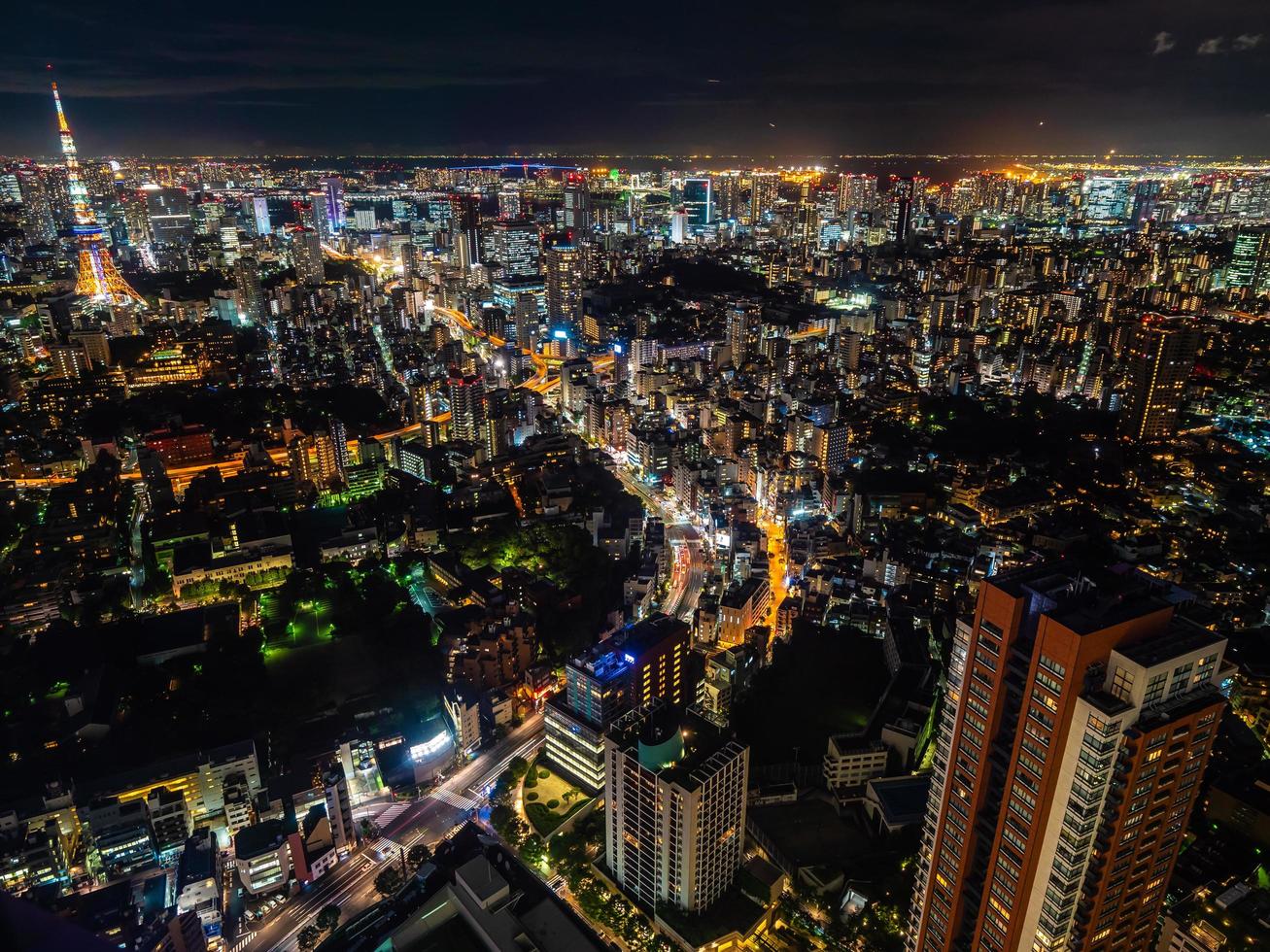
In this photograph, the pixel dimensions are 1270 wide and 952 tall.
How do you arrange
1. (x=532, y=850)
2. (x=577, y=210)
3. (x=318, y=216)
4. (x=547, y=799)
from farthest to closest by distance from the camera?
(x=318, y=216) → (x=577, y=210) → (x=547, y=799) → (x=532, y=850)

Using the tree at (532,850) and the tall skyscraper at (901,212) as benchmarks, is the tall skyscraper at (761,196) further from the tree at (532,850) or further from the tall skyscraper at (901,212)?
the tree at (532,850)

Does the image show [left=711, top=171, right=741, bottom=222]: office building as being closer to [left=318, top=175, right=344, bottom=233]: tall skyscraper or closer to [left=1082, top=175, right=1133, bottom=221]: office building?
[left=1082, top=175, right=1133, bottom=221]: office building

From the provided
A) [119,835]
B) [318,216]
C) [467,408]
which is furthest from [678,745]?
[318,216]

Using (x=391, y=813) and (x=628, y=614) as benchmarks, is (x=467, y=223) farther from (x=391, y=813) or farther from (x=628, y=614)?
(x=391, y=813)

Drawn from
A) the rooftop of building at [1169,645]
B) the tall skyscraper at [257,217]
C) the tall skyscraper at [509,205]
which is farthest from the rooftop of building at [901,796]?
the tall skyscraper at [257,217]

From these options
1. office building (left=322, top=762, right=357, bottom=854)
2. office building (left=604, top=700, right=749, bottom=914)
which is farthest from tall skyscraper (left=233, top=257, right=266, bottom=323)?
office building (left=604, top=700, right=749, bottom=914)

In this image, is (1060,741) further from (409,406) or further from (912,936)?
(409,406)

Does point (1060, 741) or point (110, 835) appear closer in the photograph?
A: point (1060, 741)

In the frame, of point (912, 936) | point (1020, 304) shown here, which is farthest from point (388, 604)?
point (1020, 304)
